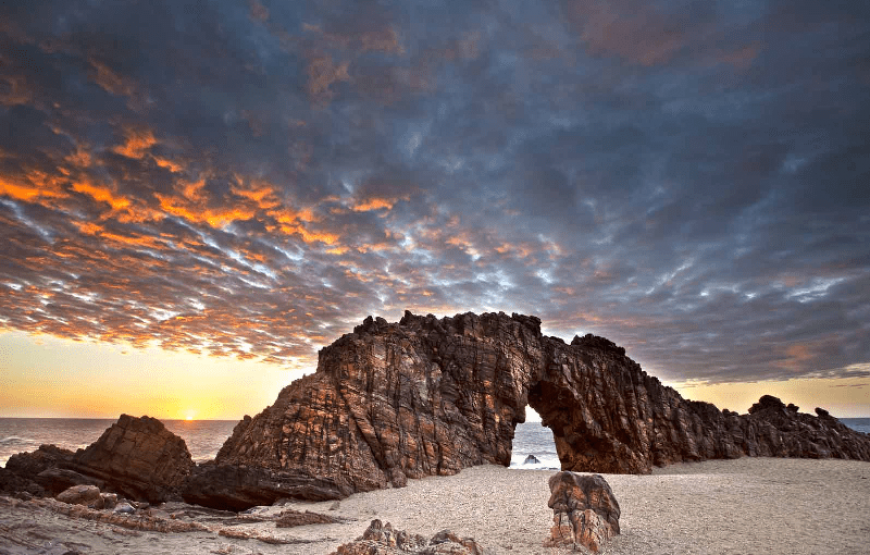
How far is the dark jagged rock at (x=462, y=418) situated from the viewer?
31.5 m

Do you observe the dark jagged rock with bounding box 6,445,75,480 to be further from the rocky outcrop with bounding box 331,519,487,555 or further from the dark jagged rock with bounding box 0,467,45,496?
the rocky outcrop with bounding box 331,519,487,555

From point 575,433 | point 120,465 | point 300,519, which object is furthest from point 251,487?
point 575,433

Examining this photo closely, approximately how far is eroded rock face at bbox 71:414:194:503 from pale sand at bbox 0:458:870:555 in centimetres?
1070

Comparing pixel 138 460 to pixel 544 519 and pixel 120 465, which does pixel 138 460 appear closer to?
pixel 120 465

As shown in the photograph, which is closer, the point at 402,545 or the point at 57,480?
the point at 402,545

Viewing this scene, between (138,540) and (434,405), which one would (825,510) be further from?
(138,540)

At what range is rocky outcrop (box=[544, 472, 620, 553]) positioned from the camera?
17.7 m

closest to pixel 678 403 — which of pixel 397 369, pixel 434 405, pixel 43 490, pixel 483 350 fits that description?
pixel 483 350

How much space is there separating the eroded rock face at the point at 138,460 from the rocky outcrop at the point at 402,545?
21803 millimetres

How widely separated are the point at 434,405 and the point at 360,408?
324 inches

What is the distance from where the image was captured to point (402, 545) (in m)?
16.6

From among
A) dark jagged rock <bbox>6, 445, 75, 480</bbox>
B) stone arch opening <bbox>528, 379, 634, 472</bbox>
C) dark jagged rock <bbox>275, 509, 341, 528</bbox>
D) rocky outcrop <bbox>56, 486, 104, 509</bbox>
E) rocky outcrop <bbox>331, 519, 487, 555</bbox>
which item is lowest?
dark jagged rock <bbox>275, 509, 341, 528</bbox>

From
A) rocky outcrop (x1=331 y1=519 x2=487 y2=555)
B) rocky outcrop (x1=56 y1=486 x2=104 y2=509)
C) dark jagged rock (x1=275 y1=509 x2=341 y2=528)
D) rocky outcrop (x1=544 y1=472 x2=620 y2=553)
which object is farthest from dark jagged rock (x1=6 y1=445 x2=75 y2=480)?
rocky outcrop (x1=544 y1=472 x2=620 y2=553)

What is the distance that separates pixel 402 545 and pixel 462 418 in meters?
26.1
